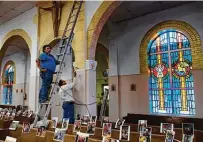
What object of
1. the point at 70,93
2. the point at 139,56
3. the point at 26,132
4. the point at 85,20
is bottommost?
the point at 26,132

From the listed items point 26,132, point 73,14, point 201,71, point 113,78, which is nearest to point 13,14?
point 73,14

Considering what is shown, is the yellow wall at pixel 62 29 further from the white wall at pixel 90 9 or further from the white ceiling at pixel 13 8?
the white ceiling at pixel 13 8

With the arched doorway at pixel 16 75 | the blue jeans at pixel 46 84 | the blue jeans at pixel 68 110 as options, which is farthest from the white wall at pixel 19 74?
the blue jeans at pixel 46 84

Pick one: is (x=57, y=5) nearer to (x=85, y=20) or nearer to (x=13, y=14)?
(x=85, y=20)

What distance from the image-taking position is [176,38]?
6.58 metres

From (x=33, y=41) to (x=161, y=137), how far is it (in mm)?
4916

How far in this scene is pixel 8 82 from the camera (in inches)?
501

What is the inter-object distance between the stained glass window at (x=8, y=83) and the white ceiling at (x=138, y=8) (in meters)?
8.29

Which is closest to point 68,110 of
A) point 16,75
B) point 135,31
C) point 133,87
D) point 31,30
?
point 31,30

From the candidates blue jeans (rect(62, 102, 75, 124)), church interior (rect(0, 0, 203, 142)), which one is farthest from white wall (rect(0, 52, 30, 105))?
blue jeans (rect(62, 102, 75, 124))

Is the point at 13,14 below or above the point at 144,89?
above

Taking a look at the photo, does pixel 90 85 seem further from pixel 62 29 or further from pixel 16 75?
pixel 16 75

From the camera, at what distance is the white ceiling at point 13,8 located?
19.5 feet

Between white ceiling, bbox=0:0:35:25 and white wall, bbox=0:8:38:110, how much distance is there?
135mm
